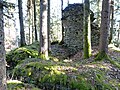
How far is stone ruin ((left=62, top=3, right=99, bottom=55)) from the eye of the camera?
1616 centimetres

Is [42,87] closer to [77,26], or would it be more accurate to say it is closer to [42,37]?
[42,37]

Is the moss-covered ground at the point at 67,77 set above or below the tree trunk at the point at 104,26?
below

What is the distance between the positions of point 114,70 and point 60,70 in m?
2.70

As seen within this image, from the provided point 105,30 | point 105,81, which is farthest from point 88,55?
point 105,81

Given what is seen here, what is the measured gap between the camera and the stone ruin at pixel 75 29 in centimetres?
1616

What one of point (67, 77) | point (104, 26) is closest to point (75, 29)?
point (104, 26)

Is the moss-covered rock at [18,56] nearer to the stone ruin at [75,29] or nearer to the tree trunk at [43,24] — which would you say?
the tree trunk at [43,24]

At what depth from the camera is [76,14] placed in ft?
54.0

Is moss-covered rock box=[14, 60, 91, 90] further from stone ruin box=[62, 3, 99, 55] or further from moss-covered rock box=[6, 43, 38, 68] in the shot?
stone ruin box=[62, 3, 99, 55]

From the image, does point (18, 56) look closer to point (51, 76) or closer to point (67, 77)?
point (51, 76)

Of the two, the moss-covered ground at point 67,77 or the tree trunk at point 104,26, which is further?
the tree trunk at point 104,26

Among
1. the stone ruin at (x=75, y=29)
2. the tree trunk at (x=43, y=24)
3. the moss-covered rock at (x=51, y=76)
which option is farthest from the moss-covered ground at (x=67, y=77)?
the stone ruin at (x=75, y=29)

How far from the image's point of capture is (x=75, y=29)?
16.5 meters

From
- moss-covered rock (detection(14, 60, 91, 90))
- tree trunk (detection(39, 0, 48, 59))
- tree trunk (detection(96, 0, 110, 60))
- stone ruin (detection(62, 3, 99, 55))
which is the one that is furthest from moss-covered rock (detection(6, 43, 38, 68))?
stone ruin (detection(62, 3, 99, 55))
